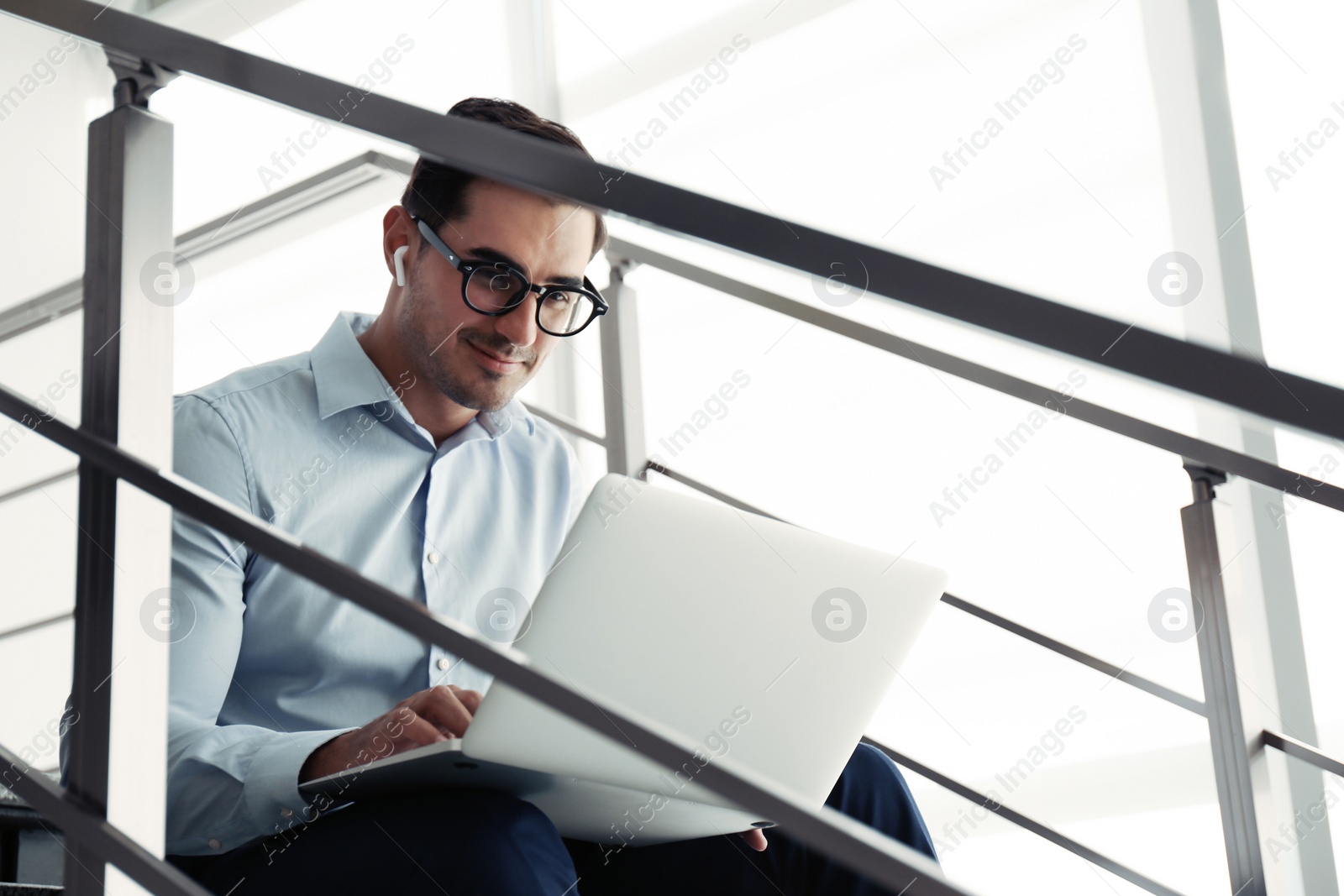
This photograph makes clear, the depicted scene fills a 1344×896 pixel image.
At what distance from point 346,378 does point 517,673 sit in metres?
0.68

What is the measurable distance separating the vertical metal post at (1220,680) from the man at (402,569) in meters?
0.27

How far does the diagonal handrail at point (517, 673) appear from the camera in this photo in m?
0.39

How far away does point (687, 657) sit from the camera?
70 centimetres

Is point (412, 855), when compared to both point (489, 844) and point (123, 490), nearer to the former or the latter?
point (489, 844)

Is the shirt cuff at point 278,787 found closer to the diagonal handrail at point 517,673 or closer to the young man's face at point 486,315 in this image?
the diagonal handrail at point 517,673

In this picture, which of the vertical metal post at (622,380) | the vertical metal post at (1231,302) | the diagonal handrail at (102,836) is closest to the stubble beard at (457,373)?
the vertical metal post at (622,380)

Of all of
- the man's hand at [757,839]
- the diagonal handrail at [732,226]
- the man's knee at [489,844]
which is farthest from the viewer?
the man's hand at [757,839]

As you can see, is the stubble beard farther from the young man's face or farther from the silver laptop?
the silver laptop

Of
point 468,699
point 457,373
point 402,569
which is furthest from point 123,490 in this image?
point 457,373

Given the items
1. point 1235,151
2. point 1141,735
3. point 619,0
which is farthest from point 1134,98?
point 619,0

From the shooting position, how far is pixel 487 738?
0.62 m

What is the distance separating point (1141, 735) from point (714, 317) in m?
1.39

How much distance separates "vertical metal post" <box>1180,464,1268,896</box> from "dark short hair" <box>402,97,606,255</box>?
2.21 ft

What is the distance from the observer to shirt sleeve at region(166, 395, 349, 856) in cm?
73
